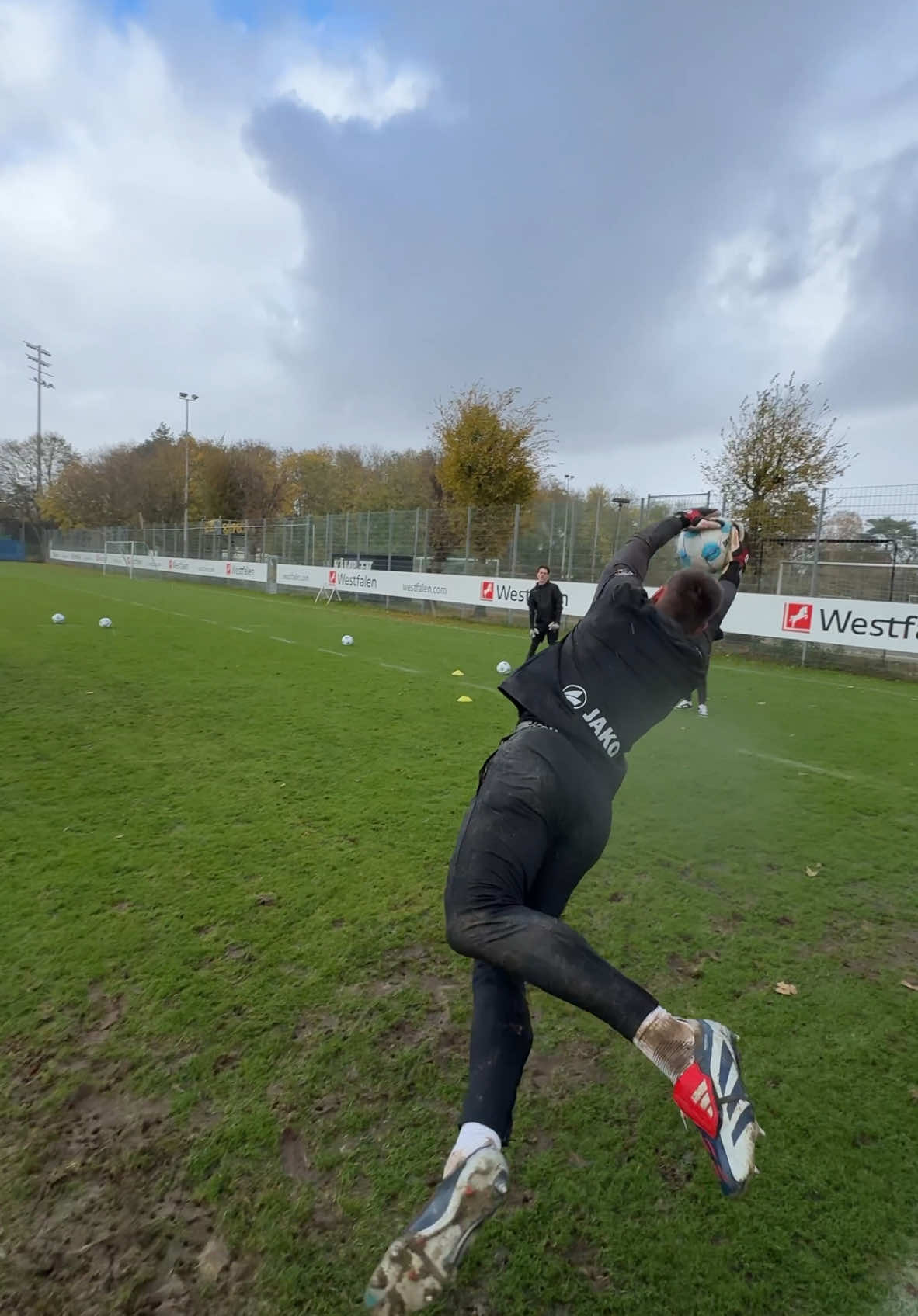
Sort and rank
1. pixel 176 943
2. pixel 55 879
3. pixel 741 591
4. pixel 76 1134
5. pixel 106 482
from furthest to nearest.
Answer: pixel 106 482 < pixel 741 591 < pixel 55 879 < pixel 176 943 < pixel 76 1134

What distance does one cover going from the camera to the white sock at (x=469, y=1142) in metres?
1.96

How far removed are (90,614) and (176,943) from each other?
56.8 feet

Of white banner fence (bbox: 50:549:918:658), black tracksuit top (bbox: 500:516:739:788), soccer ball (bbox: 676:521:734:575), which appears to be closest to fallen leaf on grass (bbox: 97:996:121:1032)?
black tracksuit top (bbox: 500:516:739:788)

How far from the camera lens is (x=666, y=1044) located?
6.30ft

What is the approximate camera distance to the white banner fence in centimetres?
1414

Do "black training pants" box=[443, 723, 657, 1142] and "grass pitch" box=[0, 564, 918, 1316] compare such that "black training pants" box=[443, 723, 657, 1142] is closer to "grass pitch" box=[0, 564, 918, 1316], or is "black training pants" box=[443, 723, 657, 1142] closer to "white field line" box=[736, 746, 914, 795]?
"grass pitch" box=[0, 564, 918, 1316]

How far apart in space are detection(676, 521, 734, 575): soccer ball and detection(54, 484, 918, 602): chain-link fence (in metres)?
13.8

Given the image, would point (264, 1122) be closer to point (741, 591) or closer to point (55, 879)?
point (55, 879)

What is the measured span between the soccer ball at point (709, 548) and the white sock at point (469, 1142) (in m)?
1.97

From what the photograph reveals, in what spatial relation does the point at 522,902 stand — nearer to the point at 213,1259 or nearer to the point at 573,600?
the point at 213,1259

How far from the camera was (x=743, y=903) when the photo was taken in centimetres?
420

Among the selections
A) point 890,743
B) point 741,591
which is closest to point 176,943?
point 890,743

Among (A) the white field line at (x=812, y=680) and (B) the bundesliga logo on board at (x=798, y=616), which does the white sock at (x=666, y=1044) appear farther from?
(B) the bundesliga logo on board at (x=798, y=616)

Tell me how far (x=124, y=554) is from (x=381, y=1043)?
51.5 metres
